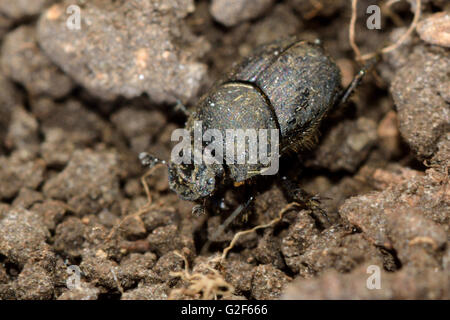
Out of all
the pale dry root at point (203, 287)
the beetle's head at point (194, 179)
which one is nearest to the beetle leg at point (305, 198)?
the beetle's head at point (194, 179)

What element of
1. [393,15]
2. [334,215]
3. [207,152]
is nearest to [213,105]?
[207,152]

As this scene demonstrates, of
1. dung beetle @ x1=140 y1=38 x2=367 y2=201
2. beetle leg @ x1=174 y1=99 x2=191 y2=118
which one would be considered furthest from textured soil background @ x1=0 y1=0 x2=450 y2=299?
dung beetle @ x1=140 y1=38 x2=367 y2=201

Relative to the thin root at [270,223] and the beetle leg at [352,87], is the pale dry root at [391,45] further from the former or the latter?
the thin root at [270,223]

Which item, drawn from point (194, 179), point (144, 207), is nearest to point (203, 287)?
point (194, 179)

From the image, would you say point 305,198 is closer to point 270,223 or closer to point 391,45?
point 270,223

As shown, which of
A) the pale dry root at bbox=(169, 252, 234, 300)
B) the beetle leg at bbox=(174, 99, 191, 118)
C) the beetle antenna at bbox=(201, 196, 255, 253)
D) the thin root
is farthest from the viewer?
the beetle leg at bbox=(174, 99, 191, 118)

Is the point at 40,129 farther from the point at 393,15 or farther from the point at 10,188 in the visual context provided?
the point at 393,15

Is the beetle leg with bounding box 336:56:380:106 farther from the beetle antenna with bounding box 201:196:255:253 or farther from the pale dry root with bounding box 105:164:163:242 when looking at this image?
the pale dry root with bounding box 105:164:163:242

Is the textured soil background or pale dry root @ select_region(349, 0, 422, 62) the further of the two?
pale dry root @ select_region(349, 0, 422, 62)
